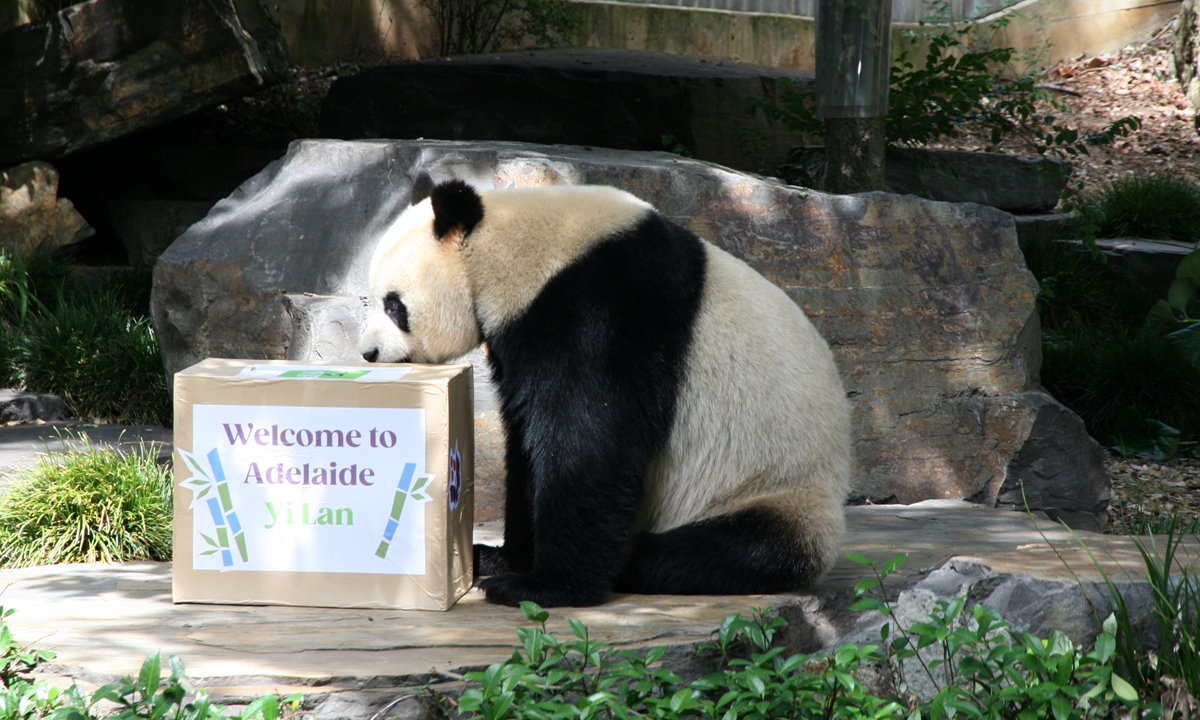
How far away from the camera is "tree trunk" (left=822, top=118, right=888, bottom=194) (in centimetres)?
634

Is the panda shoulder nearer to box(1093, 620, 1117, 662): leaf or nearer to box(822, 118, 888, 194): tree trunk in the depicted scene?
box(1093, 620, 1117, 662): leaf

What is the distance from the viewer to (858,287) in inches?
200

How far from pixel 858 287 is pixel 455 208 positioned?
103 inches

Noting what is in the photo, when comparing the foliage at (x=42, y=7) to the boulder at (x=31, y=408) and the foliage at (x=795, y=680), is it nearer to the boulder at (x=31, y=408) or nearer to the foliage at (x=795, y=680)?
the boulder at (x=31, y=408)

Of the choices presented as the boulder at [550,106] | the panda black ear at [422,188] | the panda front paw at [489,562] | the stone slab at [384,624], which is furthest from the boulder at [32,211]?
the panda front paw at [489,562]

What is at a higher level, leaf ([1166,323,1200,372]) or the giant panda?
the giant panda

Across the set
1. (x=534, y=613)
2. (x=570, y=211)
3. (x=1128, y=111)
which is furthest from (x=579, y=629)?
(x=1128, y=111)

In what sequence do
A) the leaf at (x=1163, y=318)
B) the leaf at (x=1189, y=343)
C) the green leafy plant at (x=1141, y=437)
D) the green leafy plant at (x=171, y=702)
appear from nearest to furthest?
the green leafy plant at (x=171, y=702)
the leaf at (x=1189, y=343)
the leaf at (x=1163, y=318)
the green leafy plant at (x=1141, y=437)

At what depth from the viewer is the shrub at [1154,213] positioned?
8797mm

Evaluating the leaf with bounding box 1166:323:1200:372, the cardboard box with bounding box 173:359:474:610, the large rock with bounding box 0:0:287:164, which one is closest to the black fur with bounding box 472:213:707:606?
the cardboard box with bounding box 173:359:474:610

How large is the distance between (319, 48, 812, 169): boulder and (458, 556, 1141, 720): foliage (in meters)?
5.67

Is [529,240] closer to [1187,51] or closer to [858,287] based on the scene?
[858,287]

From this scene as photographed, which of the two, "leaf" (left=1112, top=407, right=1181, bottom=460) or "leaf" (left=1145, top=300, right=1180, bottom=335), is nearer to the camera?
"leaf" (left=1145, top=300, right=1180, bottom=335)

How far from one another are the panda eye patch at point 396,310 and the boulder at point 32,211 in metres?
6.06
